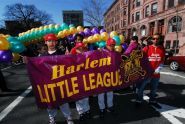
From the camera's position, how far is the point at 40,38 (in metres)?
9.61

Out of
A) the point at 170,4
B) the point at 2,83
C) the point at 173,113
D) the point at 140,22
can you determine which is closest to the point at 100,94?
the point at 173,113

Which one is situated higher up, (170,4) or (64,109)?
(170,4)

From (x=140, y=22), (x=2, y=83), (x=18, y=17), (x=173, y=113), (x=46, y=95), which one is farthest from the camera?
(x=18, y=17)

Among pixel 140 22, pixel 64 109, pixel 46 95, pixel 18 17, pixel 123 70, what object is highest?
pixel 18 17

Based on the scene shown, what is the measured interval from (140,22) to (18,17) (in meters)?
48.7

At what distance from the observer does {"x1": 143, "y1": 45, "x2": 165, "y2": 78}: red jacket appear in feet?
16.0

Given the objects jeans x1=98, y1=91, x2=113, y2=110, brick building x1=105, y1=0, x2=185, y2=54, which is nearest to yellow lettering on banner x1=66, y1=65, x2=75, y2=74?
jeans x1=98, y1=91, x2=113, y2=110

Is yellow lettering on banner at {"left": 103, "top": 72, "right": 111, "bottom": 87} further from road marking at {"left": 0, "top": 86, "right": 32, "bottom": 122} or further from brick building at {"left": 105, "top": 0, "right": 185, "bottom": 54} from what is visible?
brick building at {"left": 105, "top": 0, "right": 185, "bottom": 54}

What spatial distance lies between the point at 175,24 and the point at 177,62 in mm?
17719

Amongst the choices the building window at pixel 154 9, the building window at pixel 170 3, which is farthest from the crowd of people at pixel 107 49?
the building window at pixel 154 9

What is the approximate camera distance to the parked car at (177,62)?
1113 centimetres

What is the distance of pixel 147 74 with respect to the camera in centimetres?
489

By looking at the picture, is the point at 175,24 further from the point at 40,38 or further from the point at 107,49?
the point at 107,49

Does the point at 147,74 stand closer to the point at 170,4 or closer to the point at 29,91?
the point at 29,91
